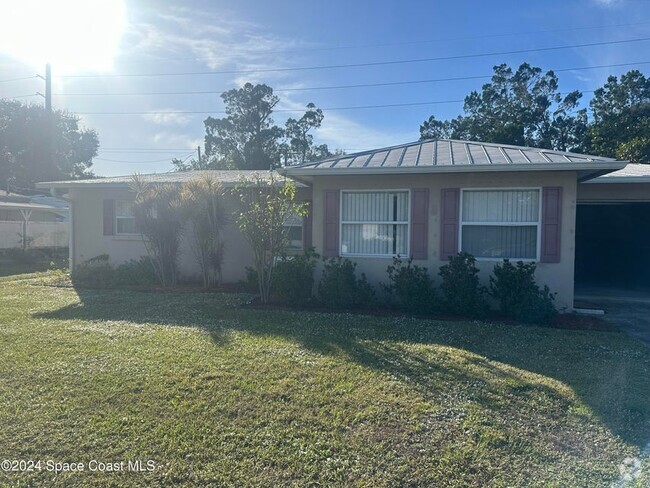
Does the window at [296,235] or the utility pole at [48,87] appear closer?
the window at [296,235]

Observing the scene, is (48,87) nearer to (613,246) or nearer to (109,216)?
(109,216)

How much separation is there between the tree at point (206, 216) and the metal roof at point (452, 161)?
2.48m

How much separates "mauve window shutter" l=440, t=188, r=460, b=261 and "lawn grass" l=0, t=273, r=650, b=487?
2096 millimetres

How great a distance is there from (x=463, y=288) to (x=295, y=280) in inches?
121

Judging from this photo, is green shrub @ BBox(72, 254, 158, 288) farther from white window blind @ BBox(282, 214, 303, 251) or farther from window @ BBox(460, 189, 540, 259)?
window @ BBox(460, 189, 540, 259)

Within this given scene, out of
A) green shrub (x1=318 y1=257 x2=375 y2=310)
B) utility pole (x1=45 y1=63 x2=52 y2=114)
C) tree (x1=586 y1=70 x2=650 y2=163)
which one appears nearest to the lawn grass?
green shrub (x1=318 y1=257 x2=375 y2=310)

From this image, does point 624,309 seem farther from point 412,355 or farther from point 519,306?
point 412,355

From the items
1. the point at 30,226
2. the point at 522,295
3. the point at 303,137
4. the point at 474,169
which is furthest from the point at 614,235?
the point at 303,137

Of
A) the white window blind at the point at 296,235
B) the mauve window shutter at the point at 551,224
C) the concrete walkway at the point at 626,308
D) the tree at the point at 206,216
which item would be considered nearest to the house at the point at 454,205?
the mauve window shutter at the point at 551,224

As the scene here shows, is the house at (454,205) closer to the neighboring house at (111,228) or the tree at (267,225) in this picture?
the tree at (267,225)

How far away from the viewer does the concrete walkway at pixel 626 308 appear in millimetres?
7703

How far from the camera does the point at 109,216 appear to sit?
13.1 metres

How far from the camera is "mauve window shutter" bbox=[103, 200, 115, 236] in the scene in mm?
13102

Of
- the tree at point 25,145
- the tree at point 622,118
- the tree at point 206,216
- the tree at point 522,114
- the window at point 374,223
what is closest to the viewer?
the window at point 374,223
